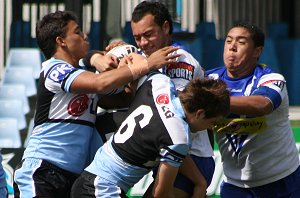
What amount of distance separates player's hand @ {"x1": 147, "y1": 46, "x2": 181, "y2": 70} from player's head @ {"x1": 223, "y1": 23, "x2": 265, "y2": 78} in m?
0.79

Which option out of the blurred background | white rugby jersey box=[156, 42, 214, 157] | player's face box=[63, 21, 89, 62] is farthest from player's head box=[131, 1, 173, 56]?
the blurred background

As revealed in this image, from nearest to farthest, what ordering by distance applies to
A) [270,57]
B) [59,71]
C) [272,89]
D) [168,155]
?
1. [168,155]
2. [59,71]
3. [272,89]
4. [270,57]

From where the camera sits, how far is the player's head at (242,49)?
6.04 m

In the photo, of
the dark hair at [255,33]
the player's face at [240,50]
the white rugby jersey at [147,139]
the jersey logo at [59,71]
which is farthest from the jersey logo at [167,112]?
the dark hair at [255,33]

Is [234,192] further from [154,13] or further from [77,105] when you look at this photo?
[154,13]

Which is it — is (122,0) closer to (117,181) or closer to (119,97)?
(119,97)


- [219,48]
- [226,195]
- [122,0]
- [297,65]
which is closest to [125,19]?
[122,0]

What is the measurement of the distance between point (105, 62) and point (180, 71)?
0.43 metres

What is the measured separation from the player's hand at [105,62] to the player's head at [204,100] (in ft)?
2.02

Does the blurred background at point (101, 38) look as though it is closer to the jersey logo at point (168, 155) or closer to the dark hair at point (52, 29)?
the dark hair at point (52, 29)

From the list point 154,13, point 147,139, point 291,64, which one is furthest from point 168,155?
point 291,64

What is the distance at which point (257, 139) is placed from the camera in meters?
6.11

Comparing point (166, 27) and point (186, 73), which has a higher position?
point (166, 27)

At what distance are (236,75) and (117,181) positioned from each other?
4.27ft
